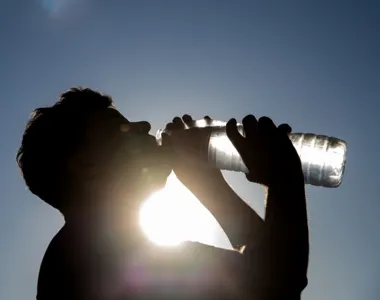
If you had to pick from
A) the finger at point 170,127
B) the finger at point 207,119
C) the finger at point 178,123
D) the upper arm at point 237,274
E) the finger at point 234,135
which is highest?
the finger at point 207,119

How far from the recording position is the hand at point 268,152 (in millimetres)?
1963

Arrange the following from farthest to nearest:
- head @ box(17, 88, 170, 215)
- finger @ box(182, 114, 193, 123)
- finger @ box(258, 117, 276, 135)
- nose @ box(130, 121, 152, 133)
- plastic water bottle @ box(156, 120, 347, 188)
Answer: plastic water bottle @ box(156, 120, 347, 188), finger @ box(182, 114, 193, 123), nose @ box(130, 121, 152, 133), head @ box(17, 88, 170, 215), finger @ box(258, 117, 276, 135)

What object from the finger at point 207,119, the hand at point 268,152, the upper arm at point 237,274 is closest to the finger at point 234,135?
the hand at point 268,152

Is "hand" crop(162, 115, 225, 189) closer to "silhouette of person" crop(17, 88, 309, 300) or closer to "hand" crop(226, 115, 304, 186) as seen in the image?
"silhouette of person" crop(17, 88, 309, 300)

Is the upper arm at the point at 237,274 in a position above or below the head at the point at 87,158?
below

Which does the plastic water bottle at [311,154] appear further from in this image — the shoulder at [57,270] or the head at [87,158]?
the shoulder at [57,270]

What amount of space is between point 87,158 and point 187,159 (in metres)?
0.84

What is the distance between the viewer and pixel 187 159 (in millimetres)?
3098

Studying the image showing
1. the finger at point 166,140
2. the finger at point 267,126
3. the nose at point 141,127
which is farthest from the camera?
the finger at point 166,140

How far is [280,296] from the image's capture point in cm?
186

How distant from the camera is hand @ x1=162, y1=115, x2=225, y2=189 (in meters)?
3.00

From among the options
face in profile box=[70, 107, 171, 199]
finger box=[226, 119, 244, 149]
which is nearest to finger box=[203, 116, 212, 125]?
face in profile box=[70, 107, 171, 199]

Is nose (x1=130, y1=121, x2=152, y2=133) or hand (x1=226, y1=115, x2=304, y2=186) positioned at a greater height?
nose (x1=130, y1=121, x2=152, y2=133)

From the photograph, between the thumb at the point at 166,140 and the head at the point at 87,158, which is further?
the thumb at the point at 166,140
